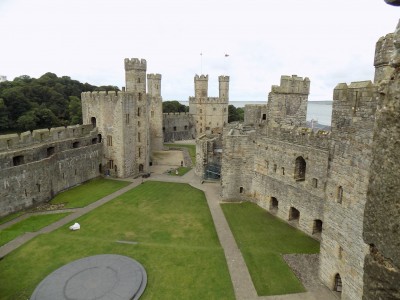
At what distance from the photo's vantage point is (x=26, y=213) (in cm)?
2202

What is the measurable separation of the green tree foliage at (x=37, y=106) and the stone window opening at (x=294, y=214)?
145 feet

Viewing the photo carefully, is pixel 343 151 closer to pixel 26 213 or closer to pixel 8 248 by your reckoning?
pixel 8 248

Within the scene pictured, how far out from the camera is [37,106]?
53.3 metres

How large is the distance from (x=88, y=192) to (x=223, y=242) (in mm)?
14623

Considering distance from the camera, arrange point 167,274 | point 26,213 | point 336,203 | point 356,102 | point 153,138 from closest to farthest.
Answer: point 356,102, point 336,203, point 167,274, point 26,213, point 153,138

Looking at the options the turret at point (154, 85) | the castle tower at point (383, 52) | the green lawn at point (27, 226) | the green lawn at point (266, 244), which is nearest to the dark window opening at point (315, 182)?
the green lawn at point (266, 244)

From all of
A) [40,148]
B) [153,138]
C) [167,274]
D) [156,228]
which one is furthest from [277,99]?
[153,138]

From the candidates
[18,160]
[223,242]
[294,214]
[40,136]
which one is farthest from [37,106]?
[294,214]

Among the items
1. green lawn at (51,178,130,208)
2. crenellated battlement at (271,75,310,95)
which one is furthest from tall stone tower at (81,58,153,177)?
crenellated battlement at (271,75,310,95)

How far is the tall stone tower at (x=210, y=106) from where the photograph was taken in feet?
171

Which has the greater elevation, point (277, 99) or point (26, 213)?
point (277, 99)

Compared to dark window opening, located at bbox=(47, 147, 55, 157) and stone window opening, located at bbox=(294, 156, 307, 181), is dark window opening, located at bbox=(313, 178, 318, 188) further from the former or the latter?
dark window opening, located at bbox=(47, 147, 55, 157)

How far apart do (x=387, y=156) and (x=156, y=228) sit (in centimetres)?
1815

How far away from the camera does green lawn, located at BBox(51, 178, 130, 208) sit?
24.3 metres
